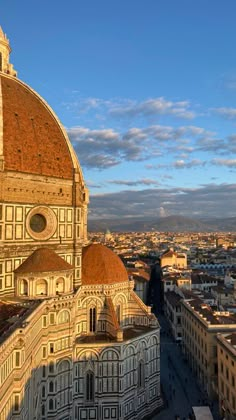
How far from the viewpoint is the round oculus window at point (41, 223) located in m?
32.2

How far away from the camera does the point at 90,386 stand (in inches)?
1273

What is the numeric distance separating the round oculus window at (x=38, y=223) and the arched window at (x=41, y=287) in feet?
14.3

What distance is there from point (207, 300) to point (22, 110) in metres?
38.5

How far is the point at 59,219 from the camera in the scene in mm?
33906

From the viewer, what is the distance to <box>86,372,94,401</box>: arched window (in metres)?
32.2

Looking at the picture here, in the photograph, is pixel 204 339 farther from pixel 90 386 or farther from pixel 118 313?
pixel 90 386

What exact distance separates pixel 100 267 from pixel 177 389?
14.2 metres

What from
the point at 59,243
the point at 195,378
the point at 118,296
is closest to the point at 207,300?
the point at 195,378

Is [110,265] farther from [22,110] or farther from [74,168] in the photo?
[22,110]

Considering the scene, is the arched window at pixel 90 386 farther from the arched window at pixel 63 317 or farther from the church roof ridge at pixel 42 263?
the church roof ridge at pixel 42 263

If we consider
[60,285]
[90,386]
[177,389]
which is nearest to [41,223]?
[60,285]

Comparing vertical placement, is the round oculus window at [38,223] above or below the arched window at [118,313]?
above

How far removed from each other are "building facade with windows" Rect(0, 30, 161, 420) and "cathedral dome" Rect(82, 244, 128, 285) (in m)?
0.09

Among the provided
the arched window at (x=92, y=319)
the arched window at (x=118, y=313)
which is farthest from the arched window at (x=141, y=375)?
the arched window at (x=92, y=319)
